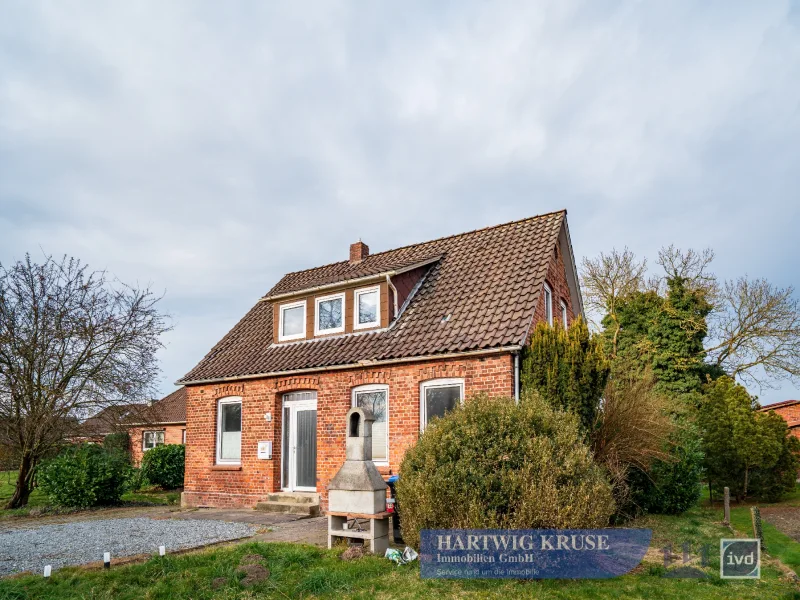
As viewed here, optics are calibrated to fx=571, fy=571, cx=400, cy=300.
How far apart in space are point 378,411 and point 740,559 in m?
7.60

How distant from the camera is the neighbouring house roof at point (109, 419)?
1744 centimetres

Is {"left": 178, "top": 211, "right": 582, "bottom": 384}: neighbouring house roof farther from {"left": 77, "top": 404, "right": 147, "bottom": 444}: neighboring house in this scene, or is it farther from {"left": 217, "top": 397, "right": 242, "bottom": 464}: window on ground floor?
{"left": 77, "top": 404, "right": 147, "bottom": 444}: neighboring house

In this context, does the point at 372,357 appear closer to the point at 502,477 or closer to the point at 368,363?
Answer: the point at 368,363

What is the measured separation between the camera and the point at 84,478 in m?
15.7

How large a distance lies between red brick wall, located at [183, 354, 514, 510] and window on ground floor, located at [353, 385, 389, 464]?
20cm

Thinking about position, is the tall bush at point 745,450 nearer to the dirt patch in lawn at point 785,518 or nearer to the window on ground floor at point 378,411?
the dirt patch in lawn at point 785,518

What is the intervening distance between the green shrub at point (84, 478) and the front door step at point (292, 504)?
506cm

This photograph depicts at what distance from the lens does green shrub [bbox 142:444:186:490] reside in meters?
23.5

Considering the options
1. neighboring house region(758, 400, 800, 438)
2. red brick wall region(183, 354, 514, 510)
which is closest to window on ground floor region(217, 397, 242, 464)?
red brick wall region(183, 354, 514, 510)

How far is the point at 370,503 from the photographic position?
28.5 ft

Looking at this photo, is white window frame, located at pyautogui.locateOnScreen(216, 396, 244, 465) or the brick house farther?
white window frame, located at pyautogui.locateOnScreen(216, 396, 244, 465)

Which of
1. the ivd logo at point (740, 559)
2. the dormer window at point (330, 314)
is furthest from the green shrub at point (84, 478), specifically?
the ivd logo at point (740, 559)

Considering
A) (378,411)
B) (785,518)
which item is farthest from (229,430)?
(785,518)

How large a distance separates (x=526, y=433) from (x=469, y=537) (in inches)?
60.7
